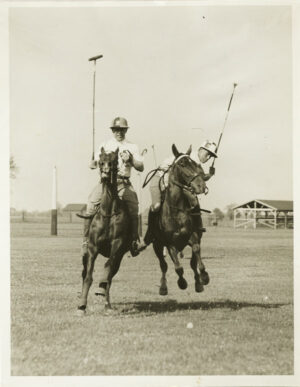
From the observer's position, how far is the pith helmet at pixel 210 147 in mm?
6126

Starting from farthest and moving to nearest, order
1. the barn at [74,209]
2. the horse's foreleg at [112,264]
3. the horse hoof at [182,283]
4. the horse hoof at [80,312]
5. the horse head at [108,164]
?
the barn at [74,209]
the horse hoof at [182,283]
the horse's foreleg at [112,264]
the horse hoof at [80,312]
the horse head at [108,164]

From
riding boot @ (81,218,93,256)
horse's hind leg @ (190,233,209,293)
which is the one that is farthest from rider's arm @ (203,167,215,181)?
riding boot @ (81,218,93,256)

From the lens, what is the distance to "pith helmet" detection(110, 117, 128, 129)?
596 cm

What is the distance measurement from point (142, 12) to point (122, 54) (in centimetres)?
47

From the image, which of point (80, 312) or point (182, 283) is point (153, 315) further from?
point (80, 312)

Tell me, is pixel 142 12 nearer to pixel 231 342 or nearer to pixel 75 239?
pixel 75 239

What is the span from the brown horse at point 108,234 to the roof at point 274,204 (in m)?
1.42

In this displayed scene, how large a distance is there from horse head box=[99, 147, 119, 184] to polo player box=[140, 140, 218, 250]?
2.35 feet

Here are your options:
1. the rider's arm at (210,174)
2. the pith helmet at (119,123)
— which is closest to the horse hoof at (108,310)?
the rider's arm at (210,174)

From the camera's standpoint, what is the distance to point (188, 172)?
5.98m

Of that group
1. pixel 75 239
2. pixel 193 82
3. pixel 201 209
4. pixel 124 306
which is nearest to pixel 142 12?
pixel 193 82

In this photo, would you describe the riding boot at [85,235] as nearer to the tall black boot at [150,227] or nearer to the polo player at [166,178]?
the polo player at [166,178]

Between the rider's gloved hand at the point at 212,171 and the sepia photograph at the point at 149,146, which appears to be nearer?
the sepia photograph at the point at 149,146

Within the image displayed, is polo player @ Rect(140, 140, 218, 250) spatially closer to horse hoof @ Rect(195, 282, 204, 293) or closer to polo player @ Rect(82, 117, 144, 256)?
polo player @ Rect(82, 117, 144, 256)
